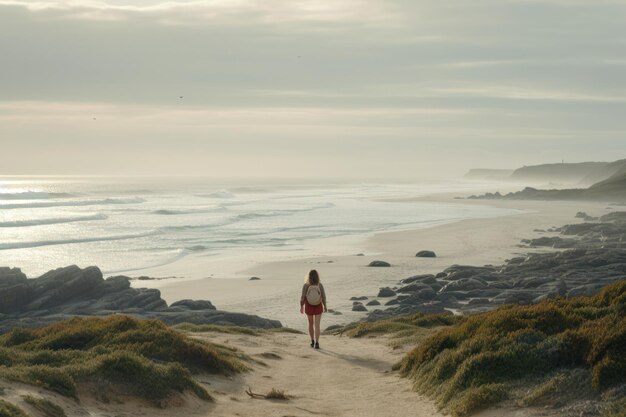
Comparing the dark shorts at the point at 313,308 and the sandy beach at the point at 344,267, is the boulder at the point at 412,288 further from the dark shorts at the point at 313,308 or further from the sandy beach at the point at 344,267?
the dark shorts at the point at 313,308

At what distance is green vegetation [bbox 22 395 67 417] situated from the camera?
11984 millimetres

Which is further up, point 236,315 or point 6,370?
point 6,370

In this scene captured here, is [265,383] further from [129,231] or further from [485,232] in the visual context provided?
[129,231]

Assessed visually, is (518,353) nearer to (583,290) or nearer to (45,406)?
(45,406)

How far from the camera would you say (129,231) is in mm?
82562

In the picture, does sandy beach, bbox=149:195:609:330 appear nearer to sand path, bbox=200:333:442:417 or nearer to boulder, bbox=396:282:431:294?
boulder, bbox=396:282:431:294

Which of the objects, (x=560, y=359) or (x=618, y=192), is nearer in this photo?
(x=560, y=359)

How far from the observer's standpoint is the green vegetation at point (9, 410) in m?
10.6

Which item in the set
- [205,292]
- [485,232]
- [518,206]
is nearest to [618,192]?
[518,206]

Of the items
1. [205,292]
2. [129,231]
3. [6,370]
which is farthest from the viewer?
[129,231]

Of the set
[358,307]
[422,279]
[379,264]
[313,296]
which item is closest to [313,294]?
[313,296]

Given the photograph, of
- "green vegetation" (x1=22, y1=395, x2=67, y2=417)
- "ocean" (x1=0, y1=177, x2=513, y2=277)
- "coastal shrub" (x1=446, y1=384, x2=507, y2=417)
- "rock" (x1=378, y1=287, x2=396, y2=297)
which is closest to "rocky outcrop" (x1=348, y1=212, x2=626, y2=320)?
"rock" (x1=378, y1=287, x2=396, y2=297)

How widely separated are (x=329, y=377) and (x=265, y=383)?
5.43ft

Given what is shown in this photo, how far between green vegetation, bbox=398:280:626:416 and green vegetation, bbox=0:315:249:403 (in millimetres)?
4534
